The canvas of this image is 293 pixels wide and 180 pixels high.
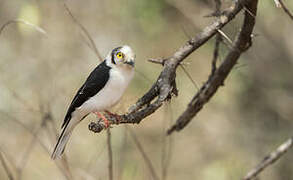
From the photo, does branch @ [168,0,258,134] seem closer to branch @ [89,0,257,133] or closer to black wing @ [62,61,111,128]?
branch @ [89,0,257,133]

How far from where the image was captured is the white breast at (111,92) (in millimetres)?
3930

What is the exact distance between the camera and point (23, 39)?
8156 mm

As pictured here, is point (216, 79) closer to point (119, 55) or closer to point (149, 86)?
point (119, 55)

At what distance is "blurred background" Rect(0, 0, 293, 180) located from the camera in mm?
7105

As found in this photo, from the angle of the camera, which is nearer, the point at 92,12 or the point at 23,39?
the point at 23,39

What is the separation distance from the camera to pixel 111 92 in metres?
3.93

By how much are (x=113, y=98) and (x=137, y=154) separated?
433cm

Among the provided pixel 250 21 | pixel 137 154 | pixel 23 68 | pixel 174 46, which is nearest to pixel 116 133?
A: pixel 137 154

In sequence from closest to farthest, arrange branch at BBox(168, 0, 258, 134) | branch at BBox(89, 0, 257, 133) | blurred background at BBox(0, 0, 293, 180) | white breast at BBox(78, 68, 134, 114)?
branch at BBox(89, 0, 257, 133)
branch at BBox(168, 0, 258, 134)
white breast at BBox(78, 68, 134, 114)
blurred background at BBox(0, 0, 293, 180)

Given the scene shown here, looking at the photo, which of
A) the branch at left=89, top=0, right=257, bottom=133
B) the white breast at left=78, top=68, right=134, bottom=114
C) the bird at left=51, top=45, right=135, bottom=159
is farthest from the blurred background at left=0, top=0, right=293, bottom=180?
the branch at left=89, top=0, right=257, bottom=133

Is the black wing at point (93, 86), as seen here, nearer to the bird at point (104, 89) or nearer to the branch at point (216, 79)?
the bird at point (104, 89)

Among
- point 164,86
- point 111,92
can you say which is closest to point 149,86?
point 111,92

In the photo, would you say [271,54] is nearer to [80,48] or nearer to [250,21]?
[80,48]

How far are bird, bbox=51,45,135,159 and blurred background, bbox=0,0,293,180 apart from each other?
8.87ft
